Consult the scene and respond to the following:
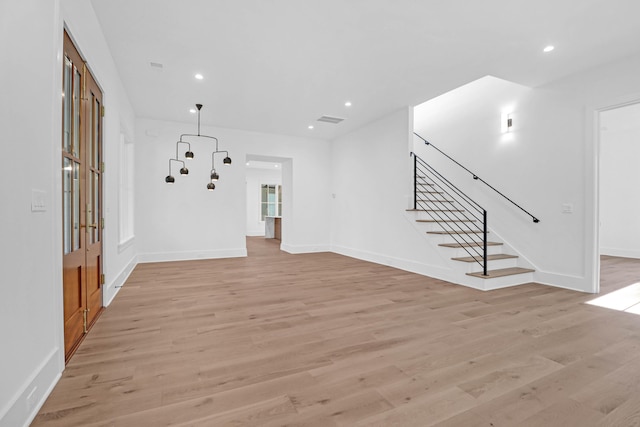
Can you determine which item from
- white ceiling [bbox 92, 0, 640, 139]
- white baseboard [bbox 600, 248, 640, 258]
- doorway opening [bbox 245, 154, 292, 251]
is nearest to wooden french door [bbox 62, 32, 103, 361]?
white ceiling [bbox 92, 0, 640, 139]

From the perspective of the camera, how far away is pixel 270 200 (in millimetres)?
13742

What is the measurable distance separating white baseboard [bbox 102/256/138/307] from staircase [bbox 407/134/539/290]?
4672 mm

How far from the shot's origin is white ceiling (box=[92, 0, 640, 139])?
294cm

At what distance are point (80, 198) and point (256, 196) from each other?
35.3ft

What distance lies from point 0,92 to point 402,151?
5.56m

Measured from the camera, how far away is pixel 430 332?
2.75 metres

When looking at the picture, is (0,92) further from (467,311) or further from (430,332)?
(467,311)

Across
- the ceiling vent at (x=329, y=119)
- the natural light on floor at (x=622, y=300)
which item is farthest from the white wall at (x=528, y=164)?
the ceiling vent at (x=329, y=119)

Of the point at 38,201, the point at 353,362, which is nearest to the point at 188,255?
the point at 38,201

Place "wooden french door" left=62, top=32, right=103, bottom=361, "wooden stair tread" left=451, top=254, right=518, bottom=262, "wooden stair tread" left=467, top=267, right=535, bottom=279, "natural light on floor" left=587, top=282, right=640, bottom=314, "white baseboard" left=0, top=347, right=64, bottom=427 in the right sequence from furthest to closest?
1. "wooden stair tread" left=451, top=254, right=518, bottom=262
2. "wooden stair tread" left=467, top=267, right=535, bottom=279
3. "natural light on floor" left=587, top=282, right=640, bottom=314
4. "wooden french door" left=62, top=32, right=103, bottom=361
5. "white baseboard" left=0, top=347, right=64, bottom=427

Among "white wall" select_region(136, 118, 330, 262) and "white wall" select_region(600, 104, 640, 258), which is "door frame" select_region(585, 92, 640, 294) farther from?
"white wall" select_region(136, 118, 330, 262)

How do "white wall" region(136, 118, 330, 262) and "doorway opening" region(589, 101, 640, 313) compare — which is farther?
"doorway opening" region(589, 101, 640, 313)

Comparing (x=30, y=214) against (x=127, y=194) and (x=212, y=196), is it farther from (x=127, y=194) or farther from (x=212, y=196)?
(x=212, y=196)

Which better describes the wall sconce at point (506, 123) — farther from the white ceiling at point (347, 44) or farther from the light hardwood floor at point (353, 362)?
the light hardwood floor at point (353, 362)
